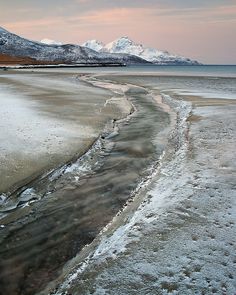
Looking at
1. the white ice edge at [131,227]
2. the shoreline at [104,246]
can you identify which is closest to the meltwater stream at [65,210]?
the shoreline at [104,246]

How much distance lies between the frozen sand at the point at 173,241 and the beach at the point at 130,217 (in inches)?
0.7

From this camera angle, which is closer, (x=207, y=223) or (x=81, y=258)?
(x=81, y=258)

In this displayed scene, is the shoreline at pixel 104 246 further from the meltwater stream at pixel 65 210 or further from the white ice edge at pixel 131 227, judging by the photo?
the meltwater stream at pixel 65 210

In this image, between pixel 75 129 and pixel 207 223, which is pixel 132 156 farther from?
pixel 207 223

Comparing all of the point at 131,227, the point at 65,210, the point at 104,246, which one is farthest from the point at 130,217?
the point at 65,210

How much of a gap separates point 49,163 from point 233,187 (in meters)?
5.55

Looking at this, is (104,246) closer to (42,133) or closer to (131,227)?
(131,227)

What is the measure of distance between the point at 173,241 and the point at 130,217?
1.51 meters

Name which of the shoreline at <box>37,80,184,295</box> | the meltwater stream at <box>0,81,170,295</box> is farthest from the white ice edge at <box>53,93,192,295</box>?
the meltwater stream at <box>0,81,170,295</box>

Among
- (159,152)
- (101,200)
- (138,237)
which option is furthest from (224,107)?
(138,237)

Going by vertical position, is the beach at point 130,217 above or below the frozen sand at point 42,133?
below

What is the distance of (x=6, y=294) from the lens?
569 cm

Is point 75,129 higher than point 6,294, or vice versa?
point 75,129

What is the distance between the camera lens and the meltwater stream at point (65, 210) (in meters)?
6.40
